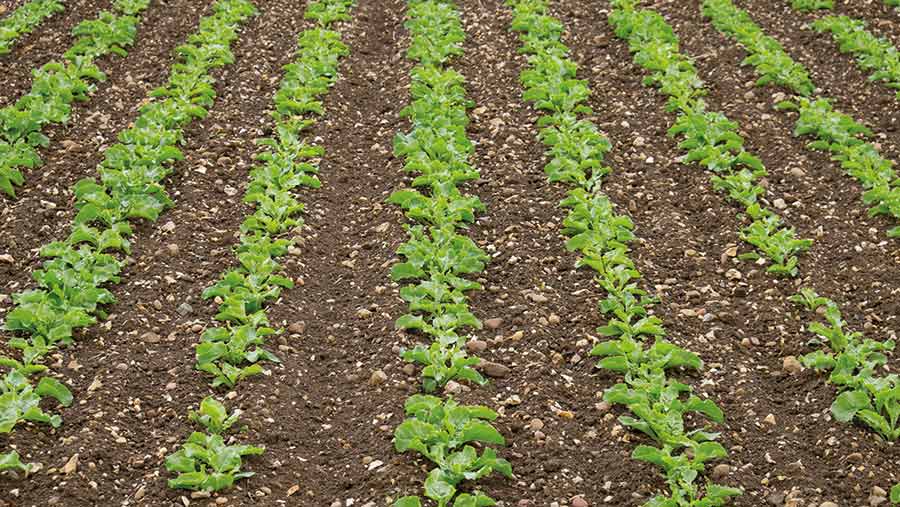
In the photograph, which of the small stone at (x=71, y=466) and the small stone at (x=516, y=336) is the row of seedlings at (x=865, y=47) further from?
the small stone at (x=71, y=466)

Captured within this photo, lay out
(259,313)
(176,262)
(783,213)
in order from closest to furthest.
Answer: (259,313) → (176,262) → (783,213)

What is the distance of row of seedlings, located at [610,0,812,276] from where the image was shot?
7.77 meters

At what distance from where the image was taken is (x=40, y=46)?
35.1 ft

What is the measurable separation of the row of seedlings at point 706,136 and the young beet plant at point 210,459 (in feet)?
12.8

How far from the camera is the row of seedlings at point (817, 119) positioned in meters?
8.38

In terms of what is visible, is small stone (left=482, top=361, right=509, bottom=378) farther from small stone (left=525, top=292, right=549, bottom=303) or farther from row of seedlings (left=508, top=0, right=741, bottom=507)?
small stone (left=525, top=292, right=549, bottom=303)

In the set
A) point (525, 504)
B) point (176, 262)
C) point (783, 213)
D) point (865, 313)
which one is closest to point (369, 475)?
point (525, 504)

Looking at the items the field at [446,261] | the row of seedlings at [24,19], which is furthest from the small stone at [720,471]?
the row of seedlings at [24,19]

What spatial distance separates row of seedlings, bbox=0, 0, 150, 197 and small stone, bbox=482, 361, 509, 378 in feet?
13.4

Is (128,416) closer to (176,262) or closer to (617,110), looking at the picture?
(176,262)

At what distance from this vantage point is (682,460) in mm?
5738

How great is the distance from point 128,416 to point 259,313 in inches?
42.9

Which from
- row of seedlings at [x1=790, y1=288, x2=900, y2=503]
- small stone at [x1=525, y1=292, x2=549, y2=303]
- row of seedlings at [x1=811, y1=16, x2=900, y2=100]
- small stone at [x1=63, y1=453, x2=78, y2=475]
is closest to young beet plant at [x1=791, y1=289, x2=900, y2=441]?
row of seedlings at [x1=790, y1=288, x2=900, y2=503]

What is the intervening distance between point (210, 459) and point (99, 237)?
251 centimetres
